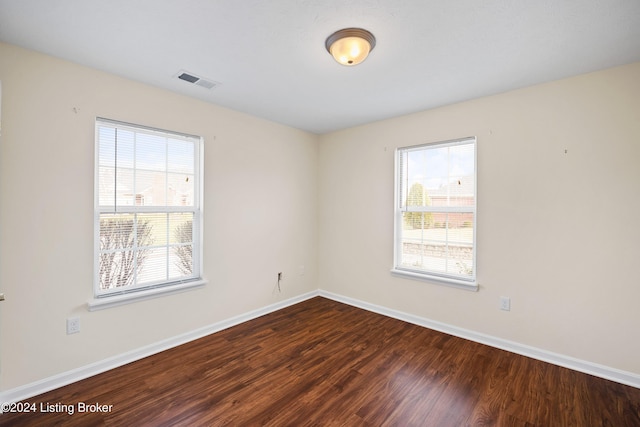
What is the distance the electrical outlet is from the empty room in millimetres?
11

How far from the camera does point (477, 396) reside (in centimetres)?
209

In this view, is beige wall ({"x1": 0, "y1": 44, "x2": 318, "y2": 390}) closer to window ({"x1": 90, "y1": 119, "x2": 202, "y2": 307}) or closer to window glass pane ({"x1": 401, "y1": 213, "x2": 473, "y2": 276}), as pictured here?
window ({"x1": 90, "y1": 119, "x2": 202, "y2": 307})

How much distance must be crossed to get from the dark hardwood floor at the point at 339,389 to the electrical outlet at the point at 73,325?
1.33 ft

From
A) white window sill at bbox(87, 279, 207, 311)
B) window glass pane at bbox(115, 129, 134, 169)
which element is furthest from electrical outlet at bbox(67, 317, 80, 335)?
window glass pane at bbox(115, 129, 134, 169)

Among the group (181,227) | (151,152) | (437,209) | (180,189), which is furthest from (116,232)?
(437,209)

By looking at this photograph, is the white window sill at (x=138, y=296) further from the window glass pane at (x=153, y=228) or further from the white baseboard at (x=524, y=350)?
the white baseboard at (x=524, y=350)

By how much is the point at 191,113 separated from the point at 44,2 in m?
1.38

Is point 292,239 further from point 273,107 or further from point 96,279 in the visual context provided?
point 96,279

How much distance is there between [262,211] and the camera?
3672 mm

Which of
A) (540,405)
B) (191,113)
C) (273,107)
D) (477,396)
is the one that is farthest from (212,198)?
(540,405)

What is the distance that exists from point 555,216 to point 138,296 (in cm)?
384

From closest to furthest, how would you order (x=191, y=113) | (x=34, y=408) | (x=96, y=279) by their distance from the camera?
(x=34, y=408) → (x=96, y=279) → (x=191, y=113)

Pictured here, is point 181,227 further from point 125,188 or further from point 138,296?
point 138,296

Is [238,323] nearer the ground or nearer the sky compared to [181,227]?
nearer the ground
